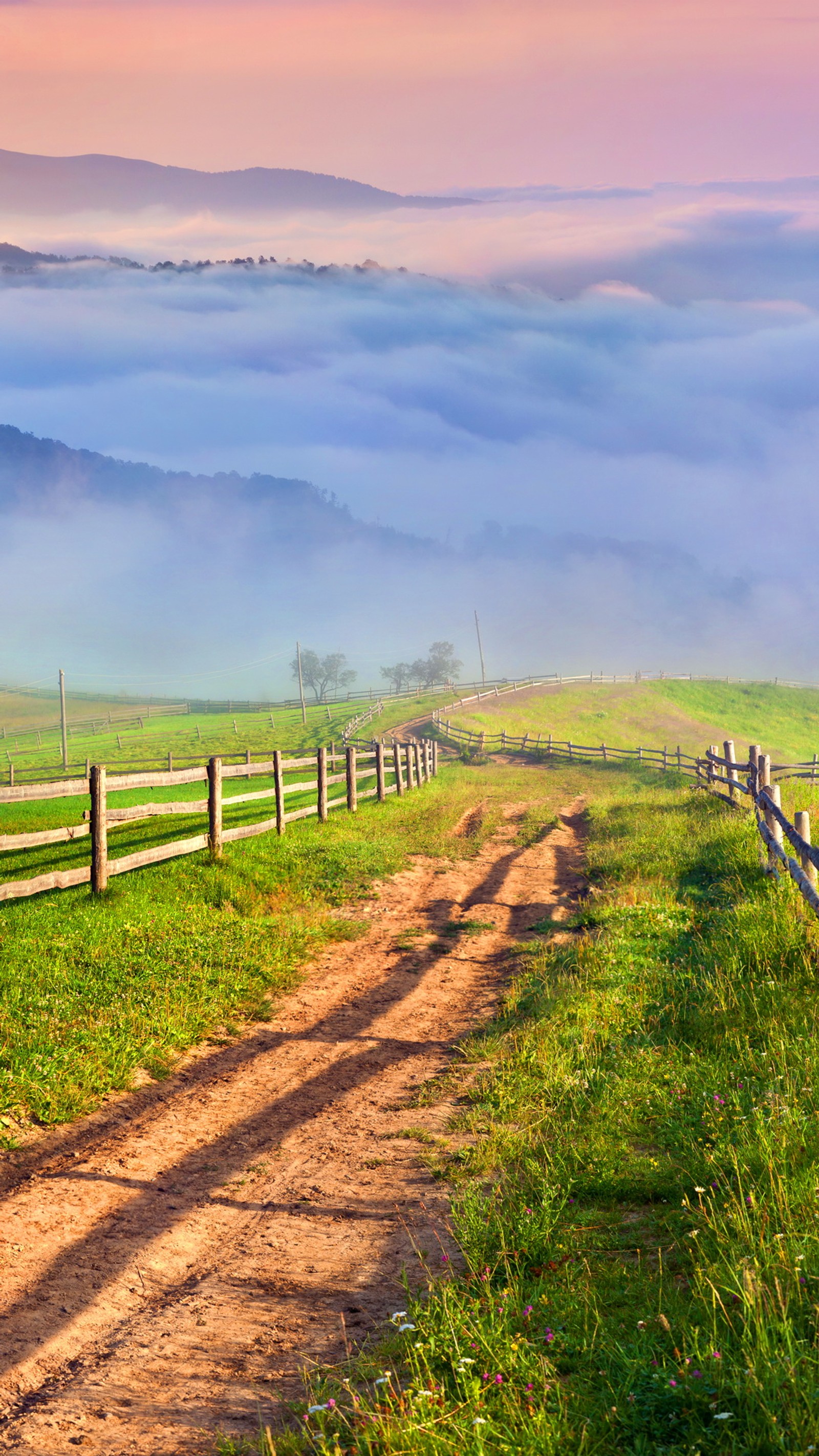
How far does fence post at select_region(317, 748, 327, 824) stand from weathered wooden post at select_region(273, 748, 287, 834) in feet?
8.10

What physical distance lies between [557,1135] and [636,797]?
24126 millimetres

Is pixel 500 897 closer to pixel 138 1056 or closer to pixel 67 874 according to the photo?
pixel 67 874

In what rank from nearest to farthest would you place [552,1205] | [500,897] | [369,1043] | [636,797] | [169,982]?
[552,1205] < [369,1043] < [169,982] < [500,897] < [636,797]

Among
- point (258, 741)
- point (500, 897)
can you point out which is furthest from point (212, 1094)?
point (258, 741)

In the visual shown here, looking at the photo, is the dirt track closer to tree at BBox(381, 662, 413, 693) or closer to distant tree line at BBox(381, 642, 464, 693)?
distant tree line at BBox(381, 642, 464, 693)

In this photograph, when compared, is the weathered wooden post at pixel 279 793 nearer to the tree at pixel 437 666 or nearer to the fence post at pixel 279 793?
the fence post at pixel 279 793

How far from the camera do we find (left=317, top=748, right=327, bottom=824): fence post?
1992cm

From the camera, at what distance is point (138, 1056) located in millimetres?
7691

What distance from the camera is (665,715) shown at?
7250 centimetres

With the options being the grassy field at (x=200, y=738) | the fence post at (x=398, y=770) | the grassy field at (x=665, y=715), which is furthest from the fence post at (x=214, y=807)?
the grassy field at (x=665, y=715)

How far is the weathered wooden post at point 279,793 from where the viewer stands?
1702cm

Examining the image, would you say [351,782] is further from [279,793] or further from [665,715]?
[665,715]

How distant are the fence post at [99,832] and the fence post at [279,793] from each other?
18.3 ft

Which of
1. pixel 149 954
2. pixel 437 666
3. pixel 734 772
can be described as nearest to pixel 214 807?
pixel 149 954
